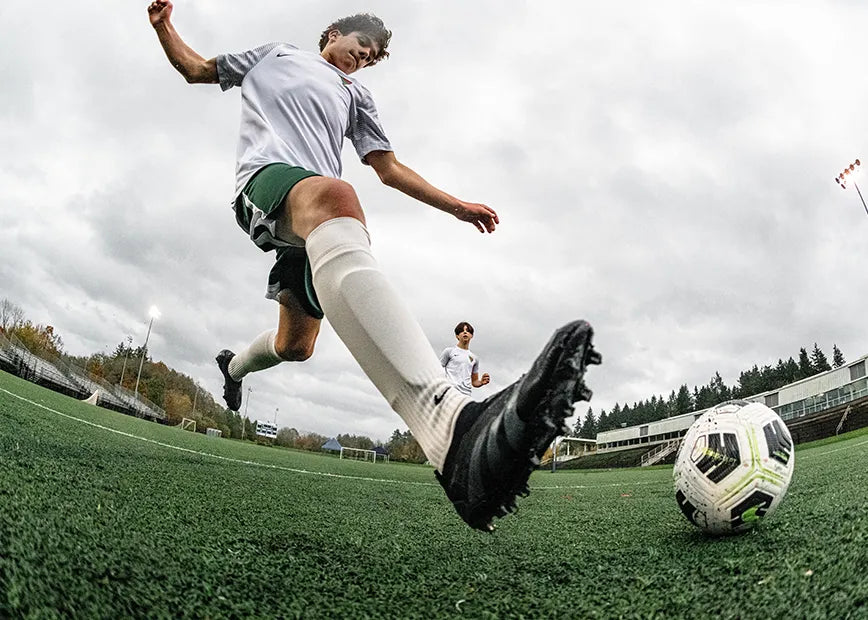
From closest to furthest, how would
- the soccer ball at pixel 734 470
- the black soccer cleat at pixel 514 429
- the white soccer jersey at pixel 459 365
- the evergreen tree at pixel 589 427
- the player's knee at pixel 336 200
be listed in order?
1. the black soccer cleat at pixel 514 429
2. the player's knee at pixel 336 200
3. the soccer ball at pixel 734 470
4. the white soccer jersey at pixel 459 365
5. the evergreen tree at pixel 589 427

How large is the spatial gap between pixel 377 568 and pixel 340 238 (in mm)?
1024

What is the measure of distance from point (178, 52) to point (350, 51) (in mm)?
758

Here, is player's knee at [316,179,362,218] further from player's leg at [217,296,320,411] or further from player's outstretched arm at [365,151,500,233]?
player's leg at [217,296,320,411]

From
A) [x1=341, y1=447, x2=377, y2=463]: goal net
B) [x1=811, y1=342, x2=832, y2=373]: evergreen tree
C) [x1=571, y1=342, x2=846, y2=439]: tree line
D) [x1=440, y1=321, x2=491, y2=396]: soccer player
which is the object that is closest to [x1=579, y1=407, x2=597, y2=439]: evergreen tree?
[x1=571, y1=342, x2=846, y2=439]: tree line

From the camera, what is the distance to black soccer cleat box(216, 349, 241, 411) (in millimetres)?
4086

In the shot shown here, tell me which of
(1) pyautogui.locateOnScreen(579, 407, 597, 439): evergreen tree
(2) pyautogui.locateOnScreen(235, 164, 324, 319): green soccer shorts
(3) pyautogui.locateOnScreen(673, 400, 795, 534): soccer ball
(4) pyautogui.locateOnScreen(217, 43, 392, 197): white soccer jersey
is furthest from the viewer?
(1) pyautogui.locateOnScreen(579, 407, 597, 439): evergreen tree

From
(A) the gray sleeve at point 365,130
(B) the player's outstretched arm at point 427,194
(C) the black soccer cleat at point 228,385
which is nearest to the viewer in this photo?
(B) the player's outstretched arm at point 427,194

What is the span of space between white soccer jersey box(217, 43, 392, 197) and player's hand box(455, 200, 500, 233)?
554mm

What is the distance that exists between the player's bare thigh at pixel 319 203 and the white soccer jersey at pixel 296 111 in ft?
1.04

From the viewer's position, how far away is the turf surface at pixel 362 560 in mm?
1160

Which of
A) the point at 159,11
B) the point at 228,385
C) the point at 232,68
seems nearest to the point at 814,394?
the point at 228,385

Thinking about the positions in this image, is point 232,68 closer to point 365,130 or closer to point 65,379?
point 365,130

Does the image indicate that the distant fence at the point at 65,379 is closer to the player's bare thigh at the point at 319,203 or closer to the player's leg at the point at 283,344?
the player's leg at the point at 283,344

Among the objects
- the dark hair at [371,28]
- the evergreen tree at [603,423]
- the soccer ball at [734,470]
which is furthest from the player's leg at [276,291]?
the evergreen tree at [603,423]
